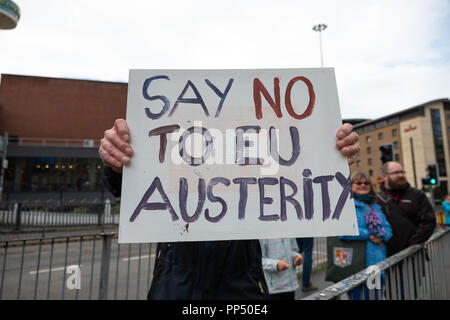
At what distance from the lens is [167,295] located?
1.57 meters

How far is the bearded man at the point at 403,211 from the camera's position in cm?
347

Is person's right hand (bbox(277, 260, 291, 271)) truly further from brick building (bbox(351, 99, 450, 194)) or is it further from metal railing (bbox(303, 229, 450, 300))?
brick building (bbox(351, 99, 450, 194))

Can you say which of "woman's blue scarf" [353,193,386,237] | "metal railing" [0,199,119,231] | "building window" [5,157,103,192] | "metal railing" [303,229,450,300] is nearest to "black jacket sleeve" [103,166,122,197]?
"metal railing" [303,229,450,300]

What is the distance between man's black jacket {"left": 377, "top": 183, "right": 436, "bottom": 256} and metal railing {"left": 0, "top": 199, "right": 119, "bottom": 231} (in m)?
11.9

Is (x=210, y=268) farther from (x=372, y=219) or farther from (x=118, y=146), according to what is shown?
(x=372, y=219)

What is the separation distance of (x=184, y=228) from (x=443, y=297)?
384cm

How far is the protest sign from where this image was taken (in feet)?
4.67

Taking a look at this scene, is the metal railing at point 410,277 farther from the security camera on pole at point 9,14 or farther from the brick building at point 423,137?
the brick building at point 423,137

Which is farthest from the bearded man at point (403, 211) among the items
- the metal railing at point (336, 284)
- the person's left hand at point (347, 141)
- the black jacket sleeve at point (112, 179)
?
the black jacket sleeve at point (112, 179)

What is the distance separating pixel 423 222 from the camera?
3.51 meters

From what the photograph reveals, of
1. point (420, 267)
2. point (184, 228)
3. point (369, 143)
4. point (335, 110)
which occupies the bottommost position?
point (420, 267)

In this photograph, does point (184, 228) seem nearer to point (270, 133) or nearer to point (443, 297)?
point (270, 133)
